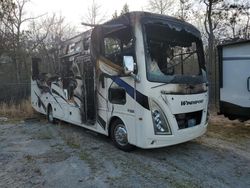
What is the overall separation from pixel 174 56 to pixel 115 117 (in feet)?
5.84

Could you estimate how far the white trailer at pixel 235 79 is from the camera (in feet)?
22.7

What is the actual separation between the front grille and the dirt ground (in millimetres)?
594

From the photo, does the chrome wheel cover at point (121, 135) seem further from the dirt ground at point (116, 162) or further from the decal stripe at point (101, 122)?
the decal stripe at point (101, 122)

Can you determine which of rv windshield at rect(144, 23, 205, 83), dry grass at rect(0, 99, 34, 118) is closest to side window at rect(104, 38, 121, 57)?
rv windshield at rect(144, 23, 205, 83)

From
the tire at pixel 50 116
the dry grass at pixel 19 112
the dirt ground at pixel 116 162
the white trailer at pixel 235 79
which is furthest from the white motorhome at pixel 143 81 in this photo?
the dry grass at pixel 19 112

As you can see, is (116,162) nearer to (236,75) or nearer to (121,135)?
(121,135)

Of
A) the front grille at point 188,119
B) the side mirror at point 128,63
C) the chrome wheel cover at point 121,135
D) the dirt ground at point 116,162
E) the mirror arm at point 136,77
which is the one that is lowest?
the dirt ground at point 116,162

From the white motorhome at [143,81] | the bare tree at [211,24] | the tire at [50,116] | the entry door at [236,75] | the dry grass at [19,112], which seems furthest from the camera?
the bare tree at [211,24]

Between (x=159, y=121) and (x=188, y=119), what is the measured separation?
836mm

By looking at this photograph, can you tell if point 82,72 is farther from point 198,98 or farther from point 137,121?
point 198,98

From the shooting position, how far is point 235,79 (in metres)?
7.19

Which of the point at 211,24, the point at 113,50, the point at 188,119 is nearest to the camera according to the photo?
the point at 188,119

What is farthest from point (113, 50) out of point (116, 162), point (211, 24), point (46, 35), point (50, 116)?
point (46, 35)

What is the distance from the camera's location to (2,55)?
67.3ft
